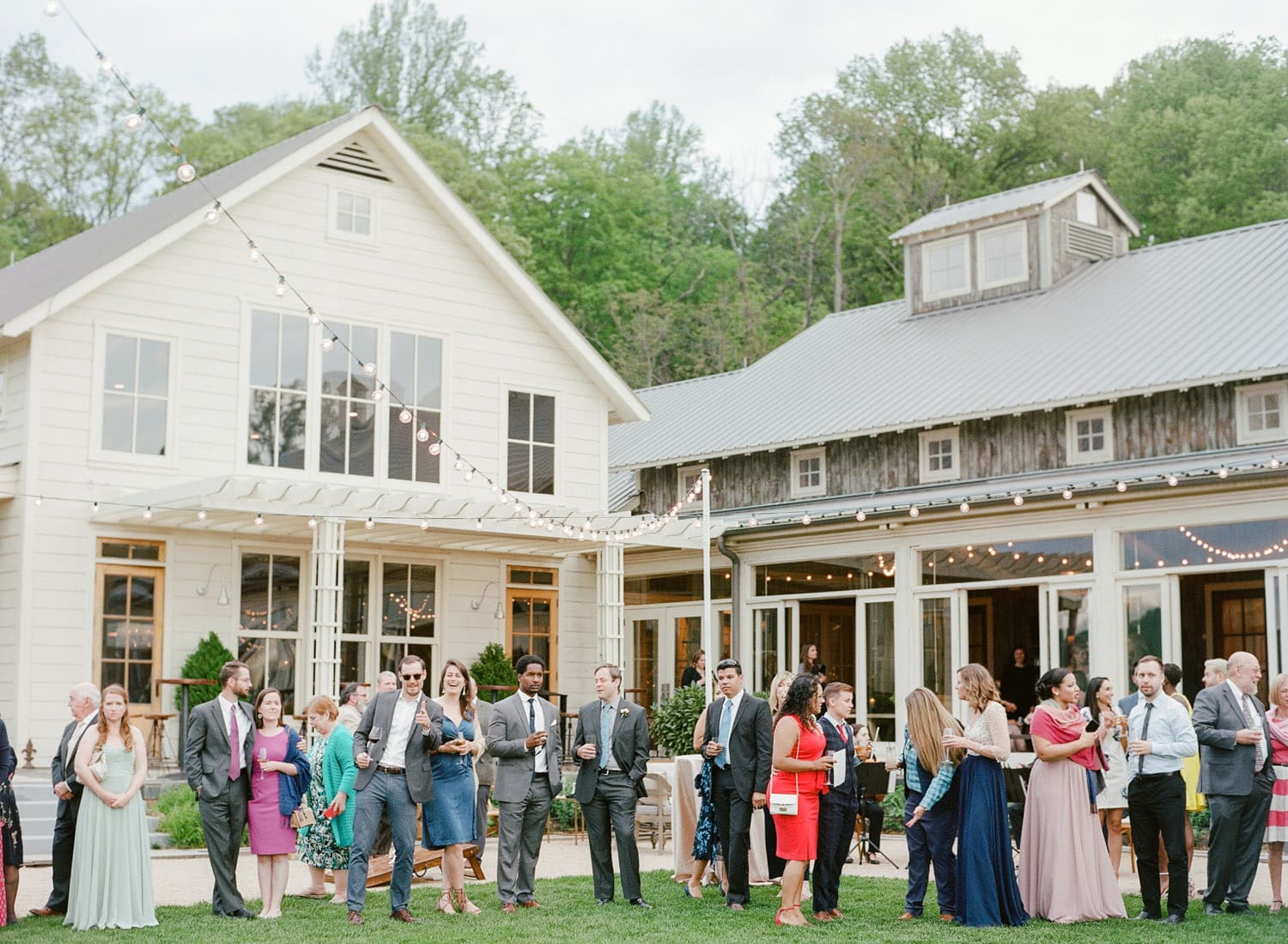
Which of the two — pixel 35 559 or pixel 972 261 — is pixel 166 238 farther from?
pixel 972 261

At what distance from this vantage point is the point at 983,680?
998 centimetres

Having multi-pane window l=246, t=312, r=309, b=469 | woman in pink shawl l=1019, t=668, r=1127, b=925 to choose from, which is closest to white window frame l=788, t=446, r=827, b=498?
multi-pane window l=246, t=312, r=309, b=469

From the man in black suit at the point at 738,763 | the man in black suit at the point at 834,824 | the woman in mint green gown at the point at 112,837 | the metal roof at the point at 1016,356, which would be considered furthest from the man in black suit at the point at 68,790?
the metal roof at the point at 1016,356

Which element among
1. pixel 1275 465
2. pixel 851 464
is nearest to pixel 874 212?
pixel 851 464

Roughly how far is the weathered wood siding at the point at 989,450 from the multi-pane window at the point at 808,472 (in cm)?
10

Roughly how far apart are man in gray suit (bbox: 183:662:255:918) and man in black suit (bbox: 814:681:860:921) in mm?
3713

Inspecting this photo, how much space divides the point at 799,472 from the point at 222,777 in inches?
546

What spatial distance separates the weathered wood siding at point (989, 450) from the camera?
18938 mm

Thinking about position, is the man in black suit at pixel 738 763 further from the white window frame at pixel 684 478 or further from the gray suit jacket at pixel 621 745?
the white window frame at pixel 684 478

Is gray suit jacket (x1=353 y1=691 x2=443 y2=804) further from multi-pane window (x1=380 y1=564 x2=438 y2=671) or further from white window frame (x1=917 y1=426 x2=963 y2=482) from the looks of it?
white window frame (x1=917 y1=426 x2=963 y2=482)

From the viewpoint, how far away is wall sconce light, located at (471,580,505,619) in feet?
68.3

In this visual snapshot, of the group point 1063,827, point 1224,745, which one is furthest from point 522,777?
point 1224,745

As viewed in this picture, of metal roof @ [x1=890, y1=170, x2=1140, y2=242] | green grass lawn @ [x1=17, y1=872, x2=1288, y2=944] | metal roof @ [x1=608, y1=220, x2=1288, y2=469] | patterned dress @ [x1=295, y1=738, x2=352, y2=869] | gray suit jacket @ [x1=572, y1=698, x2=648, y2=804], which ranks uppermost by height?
metal roof @ [x1=890, y1=170, x2=1140, y2=242]

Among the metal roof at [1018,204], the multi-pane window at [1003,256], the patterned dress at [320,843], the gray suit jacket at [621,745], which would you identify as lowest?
the patterned dress at [320,843]
